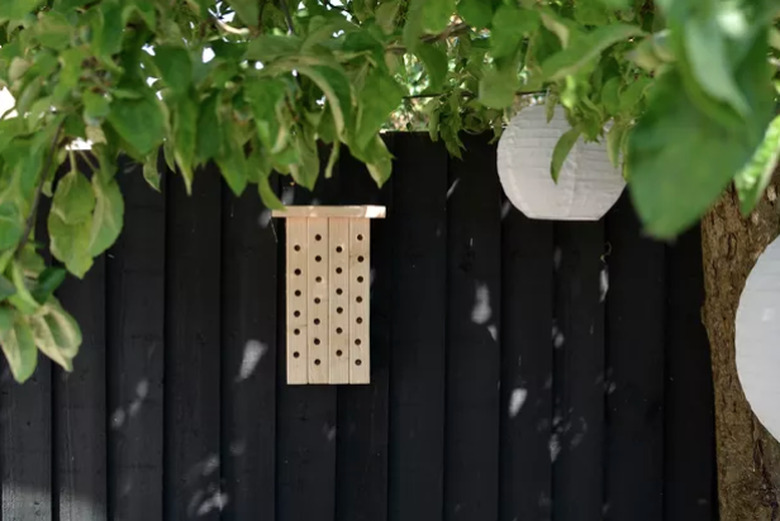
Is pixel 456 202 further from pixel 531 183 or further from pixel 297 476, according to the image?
pixel 297 476

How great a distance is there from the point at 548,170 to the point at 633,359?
26.4 inches

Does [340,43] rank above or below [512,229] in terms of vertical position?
above

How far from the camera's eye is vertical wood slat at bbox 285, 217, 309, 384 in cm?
206

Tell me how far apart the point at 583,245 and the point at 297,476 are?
0.91 m

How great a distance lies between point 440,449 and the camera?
2.19 meters

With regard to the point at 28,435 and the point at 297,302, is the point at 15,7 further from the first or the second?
the point at 28,435

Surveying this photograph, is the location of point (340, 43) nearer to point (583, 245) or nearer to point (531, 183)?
point (531, 183)

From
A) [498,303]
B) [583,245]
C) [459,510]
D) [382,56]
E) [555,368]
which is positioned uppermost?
[382,56]

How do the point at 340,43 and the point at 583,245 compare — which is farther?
the point at 583,245

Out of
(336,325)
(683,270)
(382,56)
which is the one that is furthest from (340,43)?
(683,270)

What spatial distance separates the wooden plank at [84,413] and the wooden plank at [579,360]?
1.12m

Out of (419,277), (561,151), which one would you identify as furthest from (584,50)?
(419,277)

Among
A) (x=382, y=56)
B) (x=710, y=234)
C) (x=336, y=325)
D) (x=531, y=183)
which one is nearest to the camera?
(x=382, y=56)

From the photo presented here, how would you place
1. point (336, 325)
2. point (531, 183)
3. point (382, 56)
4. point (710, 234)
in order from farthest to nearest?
point (336, 325), point (710, 234), point (531, 183), point (382, 56)
